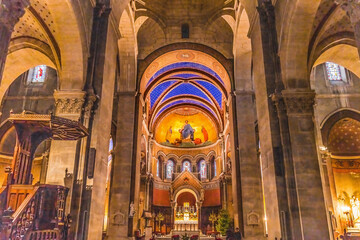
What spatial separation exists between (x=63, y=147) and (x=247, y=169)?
985 centimetres

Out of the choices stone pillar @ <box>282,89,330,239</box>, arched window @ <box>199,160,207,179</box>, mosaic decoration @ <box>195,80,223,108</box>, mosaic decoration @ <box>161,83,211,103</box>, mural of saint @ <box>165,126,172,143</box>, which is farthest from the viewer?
mural of saint @ <box>165,126,172,143</box>

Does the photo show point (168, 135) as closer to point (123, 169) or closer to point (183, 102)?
point (183, 102)

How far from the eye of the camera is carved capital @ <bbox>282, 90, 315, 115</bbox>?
28.2 ft

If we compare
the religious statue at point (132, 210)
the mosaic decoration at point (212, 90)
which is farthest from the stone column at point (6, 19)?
the mosaic decoration at point (212, 90)

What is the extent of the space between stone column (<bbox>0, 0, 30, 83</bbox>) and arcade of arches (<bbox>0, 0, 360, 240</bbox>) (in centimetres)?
2

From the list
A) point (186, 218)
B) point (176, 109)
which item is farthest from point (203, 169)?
point (176, 109)

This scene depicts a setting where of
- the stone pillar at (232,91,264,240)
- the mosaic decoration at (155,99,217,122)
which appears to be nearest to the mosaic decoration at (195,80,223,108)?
the mosaic decoration at (155,99,217,122)

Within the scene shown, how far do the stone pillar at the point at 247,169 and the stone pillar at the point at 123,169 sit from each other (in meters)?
5.72

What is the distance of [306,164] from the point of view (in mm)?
8055

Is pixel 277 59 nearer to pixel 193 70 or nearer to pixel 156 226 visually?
pixel 193 70

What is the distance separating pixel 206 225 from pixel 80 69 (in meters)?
22.7

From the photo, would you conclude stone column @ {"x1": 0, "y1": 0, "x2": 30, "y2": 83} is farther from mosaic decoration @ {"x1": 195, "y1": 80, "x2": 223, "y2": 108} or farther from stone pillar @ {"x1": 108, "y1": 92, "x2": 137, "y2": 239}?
mosaic decoration @ {"x1": 195, "y1": 80, "x2": 223, "y2": 108}

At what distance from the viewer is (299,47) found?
8758 millimetres

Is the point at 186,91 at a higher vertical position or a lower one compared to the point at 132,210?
higher
